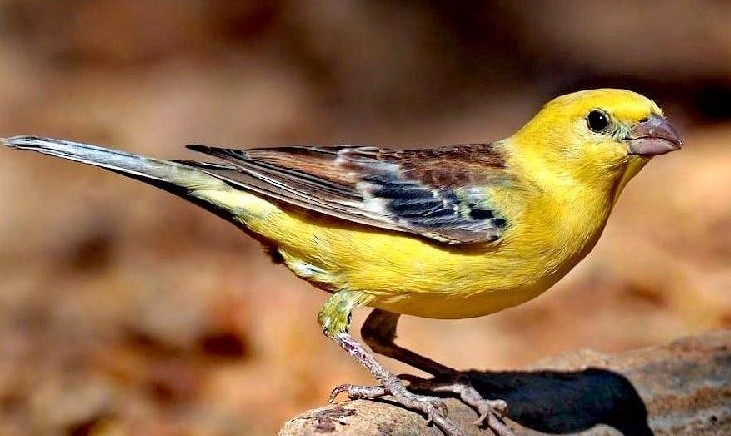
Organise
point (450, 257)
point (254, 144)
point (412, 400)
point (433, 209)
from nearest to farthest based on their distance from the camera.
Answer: point (412, 400)
point (450, 257)
point (433, 209)
point (254, 144)

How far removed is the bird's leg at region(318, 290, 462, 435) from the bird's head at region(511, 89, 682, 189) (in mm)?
814

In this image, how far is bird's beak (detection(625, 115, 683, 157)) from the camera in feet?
11.6

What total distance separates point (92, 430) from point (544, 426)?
2896 mm

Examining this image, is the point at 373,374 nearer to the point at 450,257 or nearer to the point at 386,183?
the point at 450,257

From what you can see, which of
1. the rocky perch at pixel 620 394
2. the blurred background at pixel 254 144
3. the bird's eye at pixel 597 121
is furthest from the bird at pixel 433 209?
the blurred background at pixel 254 144

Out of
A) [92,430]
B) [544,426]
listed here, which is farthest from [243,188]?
[92,430]

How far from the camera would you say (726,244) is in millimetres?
6590

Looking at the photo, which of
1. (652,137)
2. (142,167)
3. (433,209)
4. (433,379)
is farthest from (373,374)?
(652,137)

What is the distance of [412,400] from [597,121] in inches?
42.4

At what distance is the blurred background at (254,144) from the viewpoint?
6188 millimetres

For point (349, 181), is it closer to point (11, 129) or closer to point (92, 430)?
point (92, 430)

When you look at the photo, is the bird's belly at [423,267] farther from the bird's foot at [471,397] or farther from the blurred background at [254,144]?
the blurred background at [254,144]

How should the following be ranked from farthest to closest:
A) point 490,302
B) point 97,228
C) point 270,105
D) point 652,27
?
point 652,27 → point 270,105 → point 97,228 → point 490,302

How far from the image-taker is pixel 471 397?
369cm
